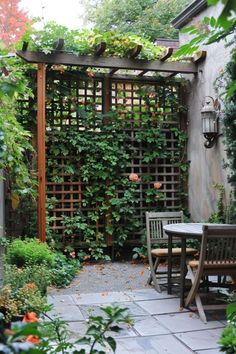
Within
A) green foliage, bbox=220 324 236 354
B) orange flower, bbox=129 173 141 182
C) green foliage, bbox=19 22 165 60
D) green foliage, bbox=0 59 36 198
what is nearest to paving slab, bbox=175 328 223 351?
green foliage, bbox=220 324 236 354

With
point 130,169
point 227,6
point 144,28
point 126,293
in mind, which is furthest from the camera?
point 144,28

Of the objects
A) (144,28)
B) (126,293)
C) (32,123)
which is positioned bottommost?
(126,293)

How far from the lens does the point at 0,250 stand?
17.8 feet

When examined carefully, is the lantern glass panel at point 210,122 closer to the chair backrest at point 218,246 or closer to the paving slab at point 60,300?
the chair backrest at point 218,246

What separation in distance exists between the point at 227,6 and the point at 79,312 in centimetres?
333

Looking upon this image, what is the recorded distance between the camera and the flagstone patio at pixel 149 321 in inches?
109

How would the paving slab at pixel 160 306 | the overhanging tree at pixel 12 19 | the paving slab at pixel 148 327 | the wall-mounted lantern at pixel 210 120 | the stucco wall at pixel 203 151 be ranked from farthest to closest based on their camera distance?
the overhanging tree at pixel 12 19 → the stucco wall at pixel 203 151 → the wall-mounted lantern at pixel 210 120 → the paving slab at pixel 160 306 → the paving slab at pixel 148 327

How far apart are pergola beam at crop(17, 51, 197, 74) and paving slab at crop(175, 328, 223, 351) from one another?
3639mm

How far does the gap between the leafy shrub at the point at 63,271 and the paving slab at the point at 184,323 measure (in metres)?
1.38

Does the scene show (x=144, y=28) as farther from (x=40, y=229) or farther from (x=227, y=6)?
(x=227, y=6)

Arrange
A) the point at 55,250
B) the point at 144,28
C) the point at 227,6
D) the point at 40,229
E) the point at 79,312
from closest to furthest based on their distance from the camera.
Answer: the point at 227,6
the point at 79,312
the point at 40,229
the point at 55,250
the point at 144,28

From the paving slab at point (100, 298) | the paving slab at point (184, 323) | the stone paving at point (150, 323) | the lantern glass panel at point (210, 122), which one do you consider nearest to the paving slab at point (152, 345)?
the stone paving at point (150, 323)

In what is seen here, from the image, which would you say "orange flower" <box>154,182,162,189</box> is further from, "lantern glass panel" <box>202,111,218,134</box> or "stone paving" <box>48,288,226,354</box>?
"stone paving" <box>48,288,226,354</box>

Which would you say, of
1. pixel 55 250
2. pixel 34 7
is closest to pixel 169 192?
pixel 55 250
